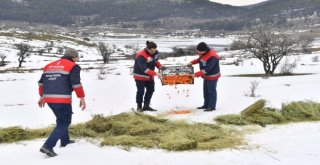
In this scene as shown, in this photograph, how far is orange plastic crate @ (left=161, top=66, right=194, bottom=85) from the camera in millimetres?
11008

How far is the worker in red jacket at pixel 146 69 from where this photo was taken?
1063 centimetres

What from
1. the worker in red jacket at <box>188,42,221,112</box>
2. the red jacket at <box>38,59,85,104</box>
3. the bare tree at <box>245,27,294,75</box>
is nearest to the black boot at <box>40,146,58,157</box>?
the red jacket at <box>38,59,85,104</box>

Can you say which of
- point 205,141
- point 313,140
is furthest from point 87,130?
point 313,140

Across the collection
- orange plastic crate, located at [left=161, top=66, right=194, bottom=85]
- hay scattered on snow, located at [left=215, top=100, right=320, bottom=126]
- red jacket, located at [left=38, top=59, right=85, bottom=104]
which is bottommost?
hay scattered on snow, located at [left=215, top=100, right=320, bottom=126]

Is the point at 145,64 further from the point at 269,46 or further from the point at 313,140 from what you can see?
the point at 269,46

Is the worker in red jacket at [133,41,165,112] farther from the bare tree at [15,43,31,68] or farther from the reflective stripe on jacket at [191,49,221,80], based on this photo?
the bare tree at [15,43,31,68]

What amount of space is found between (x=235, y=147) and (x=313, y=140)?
1.45 m

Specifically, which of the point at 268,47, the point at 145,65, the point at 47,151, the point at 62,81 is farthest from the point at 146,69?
the point at 268,47

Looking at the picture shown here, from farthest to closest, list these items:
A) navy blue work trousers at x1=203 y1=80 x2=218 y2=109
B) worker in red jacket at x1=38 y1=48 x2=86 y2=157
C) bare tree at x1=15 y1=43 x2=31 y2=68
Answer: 1. bare tree at x1=15 y1=43 x2=31 y2=68
2. navy blue work trousers at x1=203 y1=80 x2=218 y2=109
3. worker in red jacket at x1=38 y1=48 x2=86 y2=157

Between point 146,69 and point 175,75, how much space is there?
802 mm

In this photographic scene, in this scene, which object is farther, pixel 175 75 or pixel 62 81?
pixel 175 75

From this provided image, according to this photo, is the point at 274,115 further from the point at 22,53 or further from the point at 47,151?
the point at 22,53

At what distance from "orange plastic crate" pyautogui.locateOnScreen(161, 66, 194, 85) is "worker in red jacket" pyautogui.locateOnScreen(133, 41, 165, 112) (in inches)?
7.4

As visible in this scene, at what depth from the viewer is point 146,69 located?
34.8 ft
